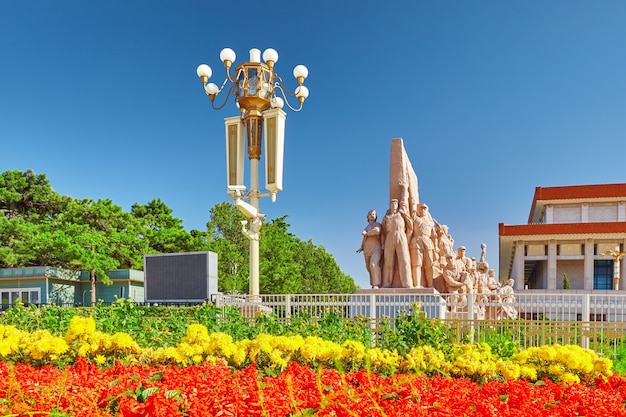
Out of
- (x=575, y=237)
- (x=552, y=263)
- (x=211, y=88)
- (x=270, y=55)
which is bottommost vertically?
(x=552, y=263)

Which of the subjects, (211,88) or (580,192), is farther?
(580,192)

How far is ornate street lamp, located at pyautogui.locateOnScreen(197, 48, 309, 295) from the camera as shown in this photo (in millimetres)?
13812

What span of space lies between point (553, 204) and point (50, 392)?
114 feet

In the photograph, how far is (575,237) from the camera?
30.6m

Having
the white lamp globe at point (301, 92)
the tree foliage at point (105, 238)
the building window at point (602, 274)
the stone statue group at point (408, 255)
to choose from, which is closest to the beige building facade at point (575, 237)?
the building window at point (602, 274)

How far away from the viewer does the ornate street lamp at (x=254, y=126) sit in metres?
13.8

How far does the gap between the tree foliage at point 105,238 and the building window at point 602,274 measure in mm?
18769

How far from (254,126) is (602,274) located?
2759cm

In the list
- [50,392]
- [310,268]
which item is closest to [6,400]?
[50,392]

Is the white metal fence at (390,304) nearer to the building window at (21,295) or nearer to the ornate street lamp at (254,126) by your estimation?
the ornate street lamp at (254,126)

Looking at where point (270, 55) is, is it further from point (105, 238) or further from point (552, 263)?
point (552, 263)

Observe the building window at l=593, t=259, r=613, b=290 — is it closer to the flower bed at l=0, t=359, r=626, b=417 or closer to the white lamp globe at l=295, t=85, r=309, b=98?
the white lamp globe at l=295, t=85, r=309, b=98

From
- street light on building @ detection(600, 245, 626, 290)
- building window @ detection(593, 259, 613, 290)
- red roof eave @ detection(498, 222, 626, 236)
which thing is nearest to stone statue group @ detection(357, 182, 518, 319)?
red roof eave @ detection(498, 222, 626, 236)

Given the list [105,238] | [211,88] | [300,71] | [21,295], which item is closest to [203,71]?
[211,88]
